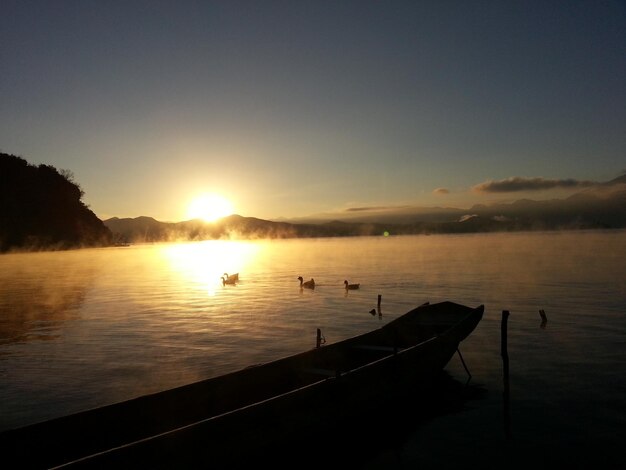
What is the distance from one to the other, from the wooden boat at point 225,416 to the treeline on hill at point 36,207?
515 ft

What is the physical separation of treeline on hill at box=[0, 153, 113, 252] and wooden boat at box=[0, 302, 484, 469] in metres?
157

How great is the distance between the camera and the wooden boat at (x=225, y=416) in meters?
8.99

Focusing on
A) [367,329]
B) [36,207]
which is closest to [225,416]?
[367,329]

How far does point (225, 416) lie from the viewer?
967 centimetres

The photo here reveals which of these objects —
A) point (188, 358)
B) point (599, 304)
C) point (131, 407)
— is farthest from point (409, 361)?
point (599, 304)

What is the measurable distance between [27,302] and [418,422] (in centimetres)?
4332

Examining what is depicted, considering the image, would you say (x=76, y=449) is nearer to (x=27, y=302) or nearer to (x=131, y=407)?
(x=131, y=407)

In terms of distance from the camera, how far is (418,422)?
582 inches

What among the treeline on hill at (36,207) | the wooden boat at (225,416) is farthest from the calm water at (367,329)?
the treeline on hill at (36,207)

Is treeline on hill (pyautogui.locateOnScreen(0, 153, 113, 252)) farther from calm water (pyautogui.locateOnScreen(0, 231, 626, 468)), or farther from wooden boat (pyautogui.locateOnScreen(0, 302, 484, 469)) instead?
wooden boat (pyautogui.locateOnScreen(0, 302, 484, 469))

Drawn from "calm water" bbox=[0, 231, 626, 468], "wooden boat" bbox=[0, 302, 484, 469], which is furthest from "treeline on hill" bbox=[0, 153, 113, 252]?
"wooden boat" bbox=[0, 302, 484, 469]

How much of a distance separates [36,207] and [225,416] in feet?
543

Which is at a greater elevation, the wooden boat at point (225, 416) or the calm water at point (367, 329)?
the wooden boat at point (225, 416)

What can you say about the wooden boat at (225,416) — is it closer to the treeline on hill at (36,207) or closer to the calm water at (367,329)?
the calm water at (367,329)
